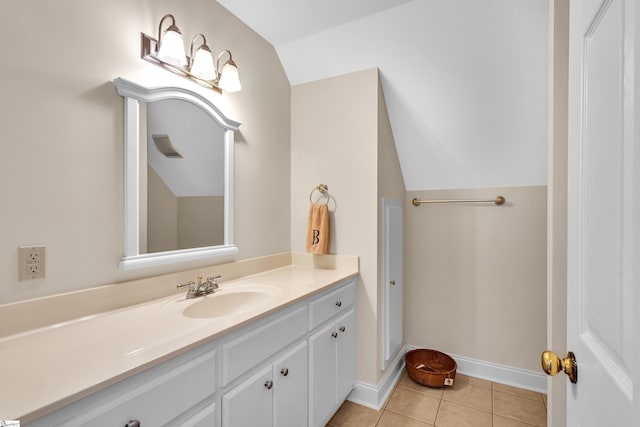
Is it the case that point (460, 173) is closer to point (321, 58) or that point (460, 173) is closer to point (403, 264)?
point (403, 264)

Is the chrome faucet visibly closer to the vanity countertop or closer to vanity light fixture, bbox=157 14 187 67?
the vanity countertop

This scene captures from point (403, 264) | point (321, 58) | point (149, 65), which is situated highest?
point (321, 58)

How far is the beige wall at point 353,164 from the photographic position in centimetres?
197

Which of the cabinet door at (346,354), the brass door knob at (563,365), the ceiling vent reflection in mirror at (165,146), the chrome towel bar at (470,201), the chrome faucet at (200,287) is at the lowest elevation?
the cabinet door at (346,354)

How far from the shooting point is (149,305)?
1.28 metres

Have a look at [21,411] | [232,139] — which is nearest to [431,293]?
[232,139]

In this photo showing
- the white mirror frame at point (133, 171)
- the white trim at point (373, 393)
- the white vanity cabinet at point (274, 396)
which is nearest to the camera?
the white vanity cabinet at point (274, 396)

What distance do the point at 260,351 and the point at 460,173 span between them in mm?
1959

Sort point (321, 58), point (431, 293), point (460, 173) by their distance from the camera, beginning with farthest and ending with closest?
point (431, 293)
point (460, 173)
point (321, 58)

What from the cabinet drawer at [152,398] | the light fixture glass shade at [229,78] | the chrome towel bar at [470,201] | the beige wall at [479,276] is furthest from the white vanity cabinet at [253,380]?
the light fixture glass shade at [229,78]

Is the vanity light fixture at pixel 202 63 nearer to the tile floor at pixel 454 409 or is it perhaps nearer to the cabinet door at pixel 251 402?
the cabinet door at pixel 251 402

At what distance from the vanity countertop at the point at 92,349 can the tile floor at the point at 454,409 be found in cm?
108

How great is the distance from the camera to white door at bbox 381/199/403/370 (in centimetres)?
208

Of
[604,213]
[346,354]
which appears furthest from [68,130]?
[346,354]
